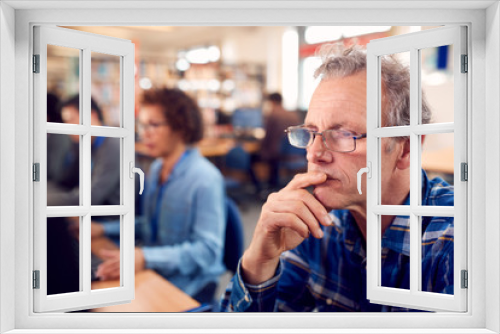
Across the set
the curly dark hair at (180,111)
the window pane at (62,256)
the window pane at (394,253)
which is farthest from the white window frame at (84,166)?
the curly dark hair at (180,111)

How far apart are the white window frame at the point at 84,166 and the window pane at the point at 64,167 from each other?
87 cm

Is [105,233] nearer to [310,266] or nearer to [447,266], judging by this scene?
[310,266]

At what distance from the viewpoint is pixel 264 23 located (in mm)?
2229

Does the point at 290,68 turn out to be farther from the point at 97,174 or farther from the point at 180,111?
the point at 97,174

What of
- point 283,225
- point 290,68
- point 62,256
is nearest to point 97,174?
point 62,256

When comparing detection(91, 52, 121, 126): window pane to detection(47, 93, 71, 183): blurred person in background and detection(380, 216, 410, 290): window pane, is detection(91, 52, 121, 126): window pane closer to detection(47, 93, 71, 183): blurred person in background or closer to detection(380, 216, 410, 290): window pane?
detection(47, 93, 71, 183): blurred person in background

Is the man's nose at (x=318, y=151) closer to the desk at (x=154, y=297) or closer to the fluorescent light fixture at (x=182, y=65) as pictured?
the desk at (x=154, y=297)

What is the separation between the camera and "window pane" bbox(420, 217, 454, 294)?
235cm

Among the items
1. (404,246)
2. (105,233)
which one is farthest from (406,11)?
(105,233)

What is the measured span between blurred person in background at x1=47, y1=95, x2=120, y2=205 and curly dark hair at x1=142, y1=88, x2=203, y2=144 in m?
0.71

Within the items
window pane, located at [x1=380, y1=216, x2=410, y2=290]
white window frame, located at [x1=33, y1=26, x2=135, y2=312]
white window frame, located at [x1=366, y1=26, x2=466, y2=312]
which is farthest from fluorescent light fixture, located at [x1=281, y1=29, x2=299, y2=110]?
white window frame, located at [x1=33, y1=26, x2=135, y2=312]

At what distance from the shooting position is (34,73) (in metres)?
2.20

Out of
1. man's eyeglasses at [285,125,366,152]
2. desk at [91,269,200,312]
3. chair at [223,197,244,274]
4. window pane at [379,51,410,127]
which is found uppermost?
window pane at [379,51,410,127]

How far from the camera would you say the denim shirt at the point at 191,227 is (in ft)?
11.6
